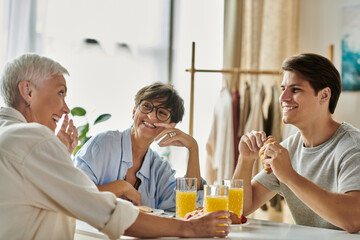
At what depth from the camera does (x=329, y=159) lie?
77.2 inches

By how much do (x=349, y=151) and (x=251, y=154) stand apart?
0.48 m

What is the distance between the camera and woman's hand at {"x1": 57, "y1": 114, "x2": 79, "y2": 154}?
1.95 metres

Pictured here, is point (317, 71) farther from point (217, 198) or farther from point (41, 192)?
point (41, 192)

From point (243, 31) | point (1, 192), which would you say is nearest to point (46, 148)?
point (1, 192)

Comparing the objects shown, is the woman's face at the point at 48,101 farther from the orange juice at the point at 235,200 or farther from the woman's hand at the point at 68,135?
the orange juice at the point at 235,200

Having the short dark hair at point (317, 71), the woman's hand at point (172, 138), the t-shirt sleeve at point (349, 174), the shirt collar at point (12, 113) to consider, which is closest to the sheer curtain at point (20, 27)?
the woman's hand at point (172, 138)

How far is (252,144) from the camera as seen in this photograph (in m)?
2.11

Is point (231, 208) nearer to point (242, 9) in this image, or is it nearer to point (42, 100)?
point (42, 100)

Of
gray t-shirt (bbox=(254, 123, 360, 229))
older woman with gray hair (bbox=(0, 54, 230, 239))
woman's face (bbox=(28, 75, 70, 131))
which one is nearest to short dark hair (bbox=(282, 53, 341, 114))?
gray t-shirt (bbox=(254, 123, 360, 229))

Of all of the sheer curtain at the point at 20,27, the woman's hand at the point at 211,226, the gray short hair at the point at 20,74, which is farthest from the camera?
the sheer curtain at the point at 20,27

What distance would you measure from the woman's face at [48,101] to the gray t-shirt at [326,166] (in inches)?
42.6

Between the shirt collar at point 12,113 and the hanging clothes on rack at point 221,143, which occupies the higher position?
the shirt collar at point 12,113

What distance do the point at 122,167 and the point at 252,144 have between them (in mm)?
630

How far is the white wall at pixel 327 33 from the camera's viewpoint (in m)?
3.96
